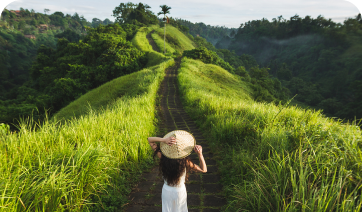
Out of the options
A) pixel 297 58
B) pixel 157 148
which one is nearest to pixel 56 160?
pixel 157 148

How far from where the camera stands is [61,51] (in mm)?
33594

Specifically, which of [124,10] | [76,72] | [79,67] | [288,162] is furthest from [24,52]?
[288,162]

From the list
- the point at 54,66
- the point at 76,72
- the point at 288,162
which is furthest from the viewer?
the point at 54,66

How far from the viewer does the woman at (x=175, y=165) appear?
6.66 feet

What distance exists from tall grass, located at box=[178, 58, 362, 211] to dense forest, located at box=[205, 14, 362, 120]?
121ft

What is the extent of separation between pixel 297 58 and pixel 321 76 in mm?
16455

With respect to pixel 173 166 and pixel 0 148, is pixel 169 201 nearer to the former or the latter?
pixel 173 166

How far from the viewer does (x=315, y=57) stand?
6581cm

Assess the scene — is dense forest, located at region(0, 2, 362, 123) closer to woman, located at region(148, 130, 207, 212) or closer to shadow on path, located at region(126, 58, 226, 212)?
shadow on path, located at region(126, 58, 226, 212)

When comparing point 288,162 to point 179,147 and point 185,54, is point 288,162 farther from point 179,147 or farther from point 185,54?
point 185,54

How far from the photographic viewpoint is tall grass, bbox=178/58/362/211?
6.35ft

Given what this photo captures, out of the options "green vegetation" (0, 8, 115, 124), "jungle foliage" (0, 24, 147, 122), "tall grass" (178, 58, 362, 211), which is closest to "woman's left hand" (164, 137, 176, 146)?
"tall grass" (178, 58, 362, 211)

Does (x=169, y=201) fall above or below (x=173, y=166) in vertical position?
below

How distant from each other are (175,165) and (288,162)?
166 cm
